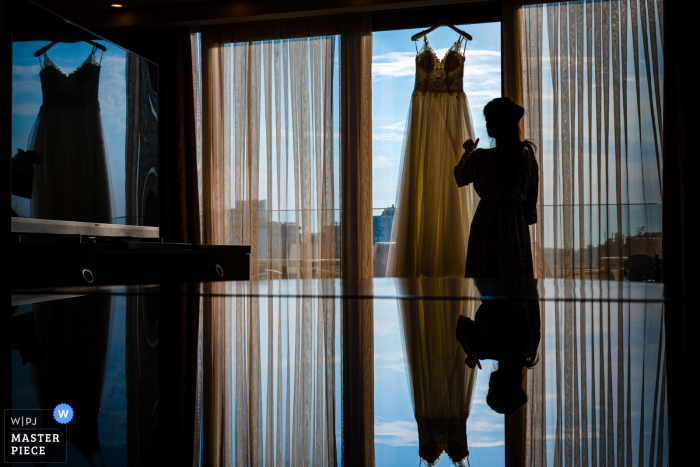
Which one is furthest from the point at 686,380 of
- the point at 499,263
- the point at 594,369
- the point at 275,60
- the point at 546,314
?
the point at 275,60

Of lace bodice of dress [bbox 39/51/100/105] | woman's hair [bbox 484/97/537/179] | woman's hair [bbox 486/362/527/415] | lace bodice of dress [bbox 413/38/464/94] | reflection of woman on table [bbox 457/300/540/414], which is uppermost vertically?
lace bodice of dress [bbox 413/38/464/94]

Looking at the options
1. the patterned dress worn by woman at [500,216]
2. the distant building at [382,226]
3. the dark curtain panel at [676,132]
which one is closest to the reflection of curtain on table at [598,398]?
the patterned dress worn by woman at [500,216]

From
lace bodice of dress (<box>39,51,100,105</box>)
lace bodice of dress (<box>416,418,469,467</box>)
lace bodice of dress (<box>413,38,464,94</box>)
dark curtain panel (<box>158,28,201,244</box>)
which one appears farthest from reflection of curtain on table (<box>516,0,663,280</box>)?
lace bodice of dress (<box>416,418,469,467</box>)

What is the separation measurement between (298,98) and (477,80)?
122 centimetres

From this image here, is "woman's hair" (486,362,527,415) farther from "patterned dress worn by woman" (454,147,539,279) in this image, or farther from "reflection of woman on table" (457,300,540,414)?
"patterned dress worn by woman" (454,147,539,279)

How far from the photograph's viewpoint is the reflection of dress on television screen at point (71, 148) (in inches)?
82.6

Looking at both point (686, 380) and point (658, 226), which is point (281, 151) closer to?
point (658, 226)

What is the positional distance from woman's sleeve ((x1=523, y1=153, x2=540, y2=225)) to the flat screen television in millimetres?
2013

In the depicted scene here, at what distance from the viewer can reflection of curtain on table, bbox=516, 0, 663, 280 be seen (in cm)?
289

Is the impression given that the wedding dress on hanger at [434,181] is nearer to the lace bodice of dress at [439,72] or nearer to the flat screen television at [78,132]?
the lace bodice of dress at [439,72]

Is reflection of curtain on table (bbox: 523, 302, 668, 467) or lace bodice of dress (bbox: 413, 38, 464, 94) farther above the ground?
lace bodice of dress (bbox: 413, 38, 464, 94)

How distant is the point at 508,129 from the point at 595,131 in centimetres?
123

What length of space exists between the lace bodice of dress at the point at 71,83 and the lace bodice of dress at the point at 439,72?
5.68 feet

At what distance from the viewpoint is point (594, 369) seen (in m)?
0.30
